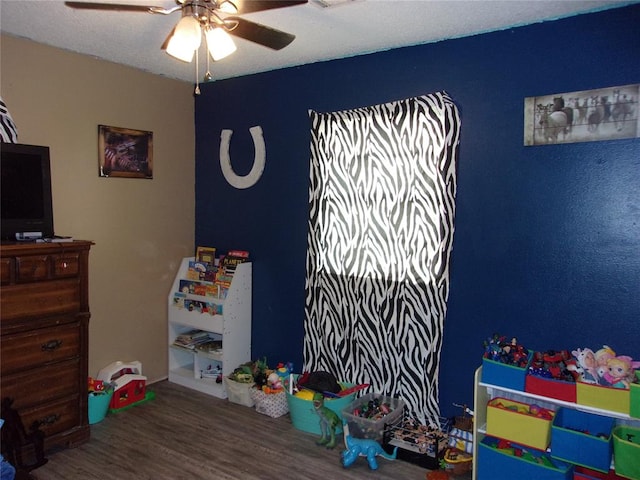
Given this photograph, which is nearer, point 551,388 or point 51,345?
point 551,388

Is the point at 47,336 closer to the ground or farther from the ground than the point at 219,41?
closer to the ground

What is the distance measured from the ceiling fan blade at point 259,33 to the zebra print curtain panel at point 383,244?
3.61 ft

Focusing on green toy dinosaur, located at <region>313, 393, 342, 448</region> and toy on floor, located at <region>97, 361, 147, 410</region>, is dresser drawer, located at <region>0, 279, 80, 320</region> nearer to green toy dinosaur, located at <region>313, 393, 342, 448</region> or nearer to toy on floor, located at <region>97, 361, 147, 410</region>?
toy on floor, located at <region>97, 361, 147, 410</region>

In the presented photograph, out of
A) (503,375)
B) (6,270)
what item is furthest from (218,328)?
(503,375)

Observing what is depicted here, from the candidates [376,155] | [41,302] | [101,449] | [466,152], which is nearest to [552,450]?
[466,152]

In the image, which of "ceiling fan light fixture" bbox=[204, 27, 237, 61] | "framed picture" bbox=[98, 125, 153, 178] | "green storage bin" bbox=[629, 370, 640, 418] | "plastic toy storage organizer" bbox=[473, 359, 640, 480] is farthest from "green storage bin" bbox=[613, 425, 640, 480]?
"framed picture" bbox=[98, 125, 153, 178]

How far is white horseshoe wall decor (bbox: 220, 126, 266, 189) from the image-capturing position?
374 cm

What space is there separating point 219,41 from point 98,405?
2.44 metres

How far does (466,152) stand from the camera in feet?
9.53

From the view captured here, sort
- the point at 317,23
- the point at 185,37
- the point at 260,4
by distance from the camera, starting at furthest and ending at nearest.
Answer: the point at 317,23 < the point at 185,37 < the point at 260,4

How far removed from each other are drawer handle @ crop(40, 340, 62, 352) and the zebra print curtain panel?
1.59 m

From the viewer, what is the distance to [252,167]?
383 centimetres

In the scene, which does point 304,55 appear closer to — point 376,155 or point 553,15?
point 376,155

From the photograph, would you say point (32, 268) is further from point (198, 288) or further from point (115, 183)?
point (198, 288)
